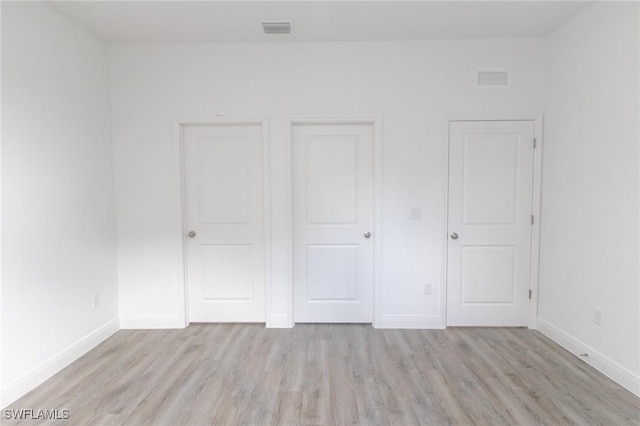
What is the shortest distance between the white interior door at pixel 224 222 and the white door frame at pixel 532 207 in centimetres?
177

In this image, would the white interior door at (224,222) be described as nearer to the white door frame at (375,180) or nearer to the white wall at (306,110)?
the white wall at (306,110)

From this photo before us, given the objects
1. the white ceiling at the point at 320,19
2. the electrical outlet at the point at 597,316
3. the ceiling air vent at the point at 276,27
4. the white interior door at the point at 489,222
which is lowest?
the electrical outlet at the point at 597,316

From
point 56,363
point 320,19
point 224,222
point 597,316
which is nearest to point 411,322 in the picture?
point 597,316

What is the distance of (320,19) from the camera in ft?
8.08

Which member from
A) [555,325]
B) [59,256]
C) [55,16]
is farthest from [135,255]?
[555,325]

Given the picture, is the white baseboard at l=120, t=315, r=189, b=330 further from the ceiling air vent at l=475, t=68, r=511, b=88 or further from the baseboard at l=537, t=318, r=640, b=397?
the ceiling air vent at l=475, t=68, r=511, b=88

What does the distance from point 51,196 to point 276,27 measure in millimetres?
2193

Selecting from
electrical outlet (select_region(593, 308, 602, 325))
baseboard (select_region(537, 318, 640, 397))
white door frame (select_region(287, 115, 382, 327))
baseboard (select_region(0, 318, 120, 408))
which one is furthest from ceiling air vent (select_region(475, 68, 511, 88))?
baseboard (select_region(0, 318, 120, 408))

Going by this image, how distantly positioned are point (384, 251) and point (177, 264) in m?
2.01

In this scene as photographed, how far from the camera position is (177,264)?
9.68ft

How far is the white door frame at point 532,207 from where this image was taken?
9.19ft

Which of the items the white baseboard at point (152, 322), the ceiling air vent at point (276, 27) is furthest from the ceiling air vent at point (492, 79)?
the white baseboard at point (152, 322)

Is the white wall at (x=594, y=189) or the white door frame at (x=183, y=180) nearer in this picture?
the white wall at (x=594, y=189)

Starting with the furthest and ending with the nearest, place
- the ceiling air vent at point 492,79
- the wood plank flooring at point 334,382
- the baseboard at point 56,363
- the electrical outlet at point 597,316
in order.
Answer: the ceiling air vent at point 492,79 < the electrical outlet at point 597,316 < the baseboard at point 56,363 < the wood plank flooring at point 334,382
